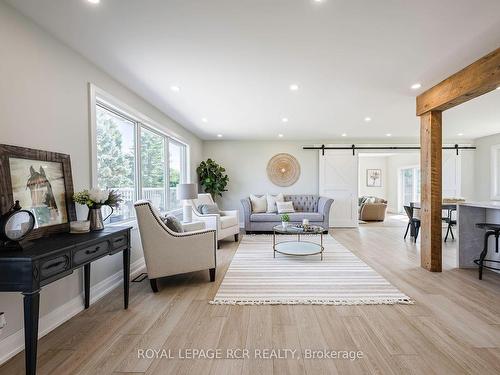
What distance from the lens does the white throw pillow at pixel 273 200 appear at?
21.5ft

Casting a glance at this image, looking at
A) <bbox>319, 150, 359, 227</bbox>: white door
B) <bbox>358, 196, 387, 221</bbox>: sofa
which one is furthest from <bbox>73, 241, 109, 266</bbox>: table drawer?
<bbox>358, 196, 387, 221</bbox>: sofa

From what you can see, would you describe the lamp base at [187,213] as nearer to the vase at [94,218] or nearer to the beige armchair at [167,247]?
the beige armchair at [167,247]

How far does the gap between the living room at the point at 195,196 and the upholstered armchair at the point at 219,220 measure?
6cm

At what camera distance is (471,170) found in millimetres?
7160

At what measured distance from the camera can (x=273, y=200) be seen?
21.8 feet

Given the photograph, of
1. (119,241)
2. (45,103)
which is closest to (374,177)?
(119,241)

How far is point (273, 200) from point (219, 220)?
7.02 feet

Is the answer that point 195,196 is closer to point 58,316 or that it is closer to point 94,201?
point 94,201

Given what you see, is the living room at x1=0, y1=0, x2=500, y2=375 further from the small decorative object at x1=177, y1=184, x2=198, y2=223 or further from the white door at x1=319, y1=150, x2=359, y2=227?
the white door at x1=319, y1=150, x2=359, y2=227

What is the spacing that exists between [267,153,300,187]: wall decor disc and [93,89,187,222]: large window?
291 cm

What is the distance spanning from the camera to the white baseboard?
1.75m

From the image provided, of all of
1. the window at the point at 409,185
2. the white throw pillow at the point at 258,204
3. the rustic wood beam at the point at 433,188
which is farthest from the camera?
the window at the point at 409,185

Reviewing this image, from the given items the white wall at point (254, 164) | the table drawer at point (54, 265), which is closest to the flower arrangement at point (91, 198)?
the table drawer at point (54, 265)

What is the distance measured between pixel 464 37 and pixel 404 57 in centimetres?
48
